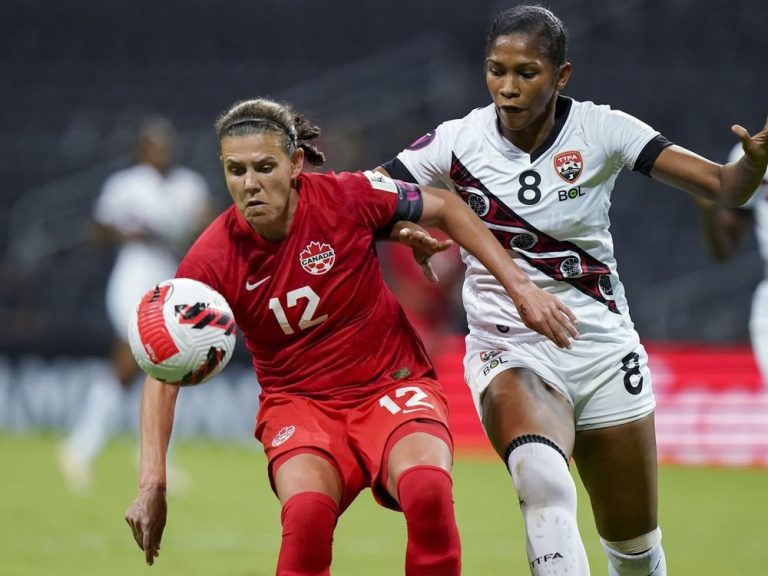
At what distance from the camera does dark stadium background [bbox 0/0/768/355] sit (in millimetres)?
15312

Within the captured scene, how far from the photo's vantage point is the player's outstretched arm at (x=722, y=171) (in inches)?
169

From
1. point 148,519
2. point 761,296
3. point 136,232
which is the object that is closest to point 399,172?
point 148,519

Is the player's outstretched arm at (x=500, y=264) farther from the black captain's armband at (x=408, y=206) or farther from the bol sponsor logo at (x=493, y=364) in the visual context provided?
the bol sponsor logo at (x=493, y=364)

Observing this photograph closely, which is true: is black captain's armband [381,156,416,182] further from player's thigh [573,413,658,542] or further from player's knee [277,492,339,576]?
player's knee [277,492,339,576]

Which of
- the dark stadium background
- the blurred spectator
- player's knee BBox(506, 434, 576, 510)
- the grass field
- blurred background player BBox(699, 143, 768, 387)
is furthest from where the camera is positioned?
the dark stadium background

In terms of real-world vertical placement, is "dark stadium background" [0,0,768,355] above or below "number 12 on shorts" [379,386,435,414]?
above

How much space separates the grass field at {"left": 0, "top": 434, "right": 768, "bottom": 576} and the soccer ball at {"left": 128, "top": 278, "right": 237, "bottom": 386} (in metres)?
2.47

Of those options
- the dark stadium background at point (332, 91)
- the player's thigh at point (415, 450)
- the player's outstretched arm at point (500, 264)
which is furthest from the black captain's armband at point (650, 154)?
the dark stadium background at point (332, 91)

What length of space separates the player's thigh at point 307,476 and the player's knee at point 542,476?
0.61 metres

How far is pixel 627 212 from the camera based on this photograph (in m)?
16.1

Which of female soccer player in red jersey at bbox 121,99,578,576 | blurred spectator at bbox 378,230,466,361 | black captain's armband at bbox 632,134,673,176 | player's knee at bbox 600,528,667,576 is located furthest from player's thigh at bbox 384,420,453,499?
blurred spectator at bbox 378,230,466,361

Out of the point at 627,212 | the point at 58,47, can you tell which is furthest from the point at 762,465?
the point at 58,47

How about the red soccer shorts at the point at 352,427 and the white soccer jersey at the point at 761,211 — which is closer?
the red soccer shorts at the point at 352,427

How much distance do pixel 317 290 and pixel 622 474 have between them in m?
1.29
